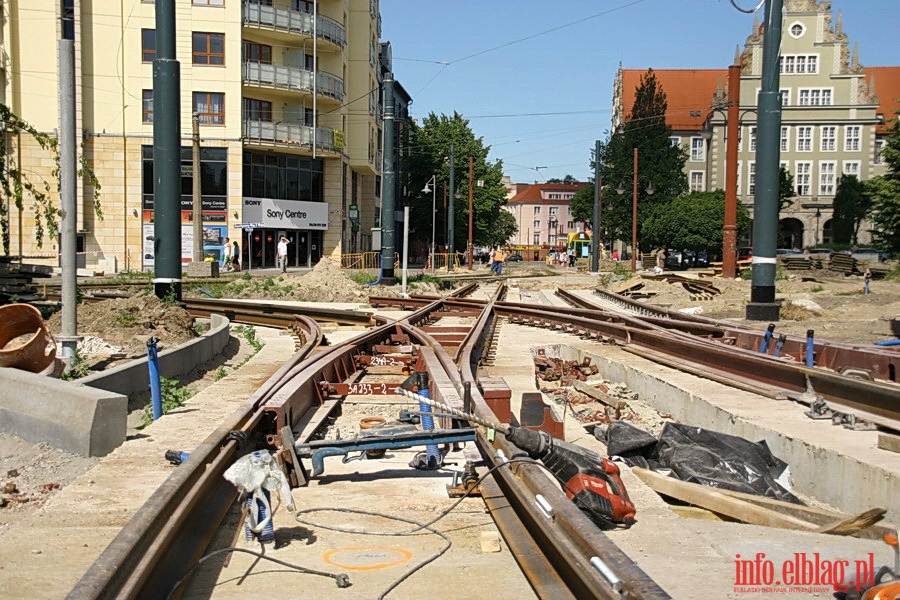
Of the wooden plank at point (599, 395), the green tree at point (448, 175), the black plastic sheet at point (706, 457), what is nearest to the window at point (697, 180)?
the green tree at point (448, 175)

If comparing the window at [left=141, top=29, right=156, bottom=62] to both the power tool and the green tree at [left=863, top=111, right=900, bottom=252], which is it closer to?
the green tree at [left=863, top=111, right=900, bottom=252]

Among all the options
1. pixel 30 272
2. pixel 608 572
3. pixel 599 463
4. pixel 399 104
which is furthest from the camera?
pixel 399 104

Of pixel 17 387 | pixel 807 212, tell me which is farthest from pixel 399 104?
pixel 17 387

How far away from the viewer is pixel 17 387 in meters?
7.23

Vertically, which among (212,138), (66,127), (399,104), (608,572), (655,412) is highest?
(399,104)

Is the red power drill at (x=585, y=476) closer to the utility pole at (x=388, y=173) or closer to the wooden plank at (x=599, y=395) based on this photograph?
the wooden plank at (x=599, y=395)

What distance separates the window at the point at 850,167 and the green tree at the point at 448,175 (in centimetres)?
3522

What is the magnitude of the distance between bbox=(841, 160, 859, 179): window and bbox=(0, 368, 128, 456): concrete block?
9163cm

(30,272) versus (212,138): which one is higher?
(212,138)

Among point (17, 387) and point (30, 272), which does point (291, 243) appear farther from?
point (17, 387)

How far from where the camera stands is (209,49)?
149ft

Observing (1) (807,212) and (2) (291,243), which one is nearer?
(2) (291,243)

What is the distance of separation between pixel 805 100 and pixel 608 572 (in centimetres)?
9031

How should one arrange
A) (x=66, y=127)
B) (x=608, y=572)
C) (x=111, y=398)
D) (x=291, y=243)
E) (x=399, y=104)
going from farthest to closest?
(x=399, y=104) < (x=291, y=243) < (x=66, y=127) < (x=111, y=398) < (x=608, y=572)
